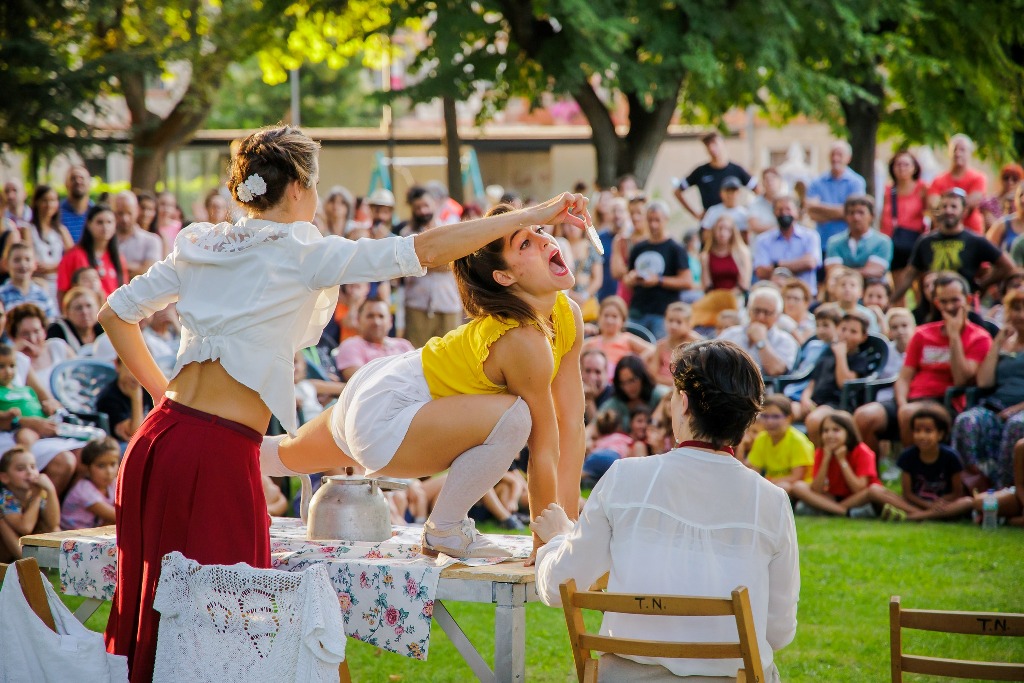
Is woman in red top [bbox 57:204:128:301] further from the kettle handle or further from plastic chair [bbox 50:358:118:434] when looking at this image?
the kettle handle

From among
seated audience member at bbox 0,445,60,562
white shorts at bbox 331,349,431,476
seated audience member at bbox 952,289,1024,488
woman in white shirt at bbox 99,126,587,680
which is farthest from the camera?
seated audience member at bbox 952,289,1024,488

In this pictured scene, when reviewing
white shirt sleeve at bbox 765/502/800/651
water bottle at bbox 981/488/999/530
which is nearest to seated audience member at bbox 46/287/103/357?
water bottle at bbox 981/488/999/530

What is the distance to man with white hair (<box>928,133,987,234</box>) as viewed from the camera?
10766 millimetres

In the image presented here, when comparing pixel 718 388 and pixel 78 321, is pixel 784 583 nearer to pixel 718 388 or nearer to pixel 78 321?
pixel 718 388

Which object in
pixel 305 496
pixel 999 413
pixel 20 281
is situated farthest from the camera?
pixel 20 281

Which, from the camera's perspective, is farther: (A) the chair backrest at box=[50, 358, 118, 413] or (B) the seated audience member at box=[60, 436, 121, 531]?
(A) the chair backrest at box=[50, 358, 118, 413]

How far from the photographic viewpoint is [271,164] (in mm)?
3291

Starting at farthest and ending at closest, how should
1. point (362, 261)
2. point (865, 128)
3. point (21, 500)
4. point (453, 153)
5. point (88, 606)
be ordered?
point (453, 153) < point (865, 128) < point (21, 500) < point (88, 606) < point (362, 261)

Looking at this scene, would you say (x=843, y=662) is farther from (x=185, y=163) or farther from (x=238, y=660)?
(x=185, y=163)

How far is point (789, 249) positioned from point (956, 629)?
7901 mm

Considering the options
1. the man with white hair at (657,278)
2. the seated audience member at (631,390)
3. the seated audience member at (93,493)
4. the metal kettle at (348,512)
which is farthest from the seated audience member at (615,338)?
the metal kettle at (348,512)

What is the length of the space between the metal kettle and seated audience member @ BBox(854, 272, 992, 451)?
15.5 ft

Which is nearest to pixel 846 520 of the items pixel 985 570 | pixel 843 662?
pixel 985 570

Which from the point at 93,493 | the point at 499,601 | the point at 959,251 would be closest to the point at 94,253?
the point at 93,493
